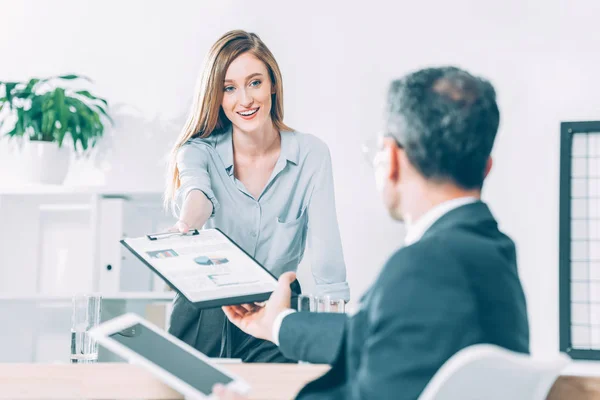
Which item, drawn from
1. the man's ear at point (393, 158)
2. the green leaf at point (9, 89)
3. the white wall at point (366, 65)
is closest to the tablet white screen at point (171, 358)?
the man's ear at point (393, 158)

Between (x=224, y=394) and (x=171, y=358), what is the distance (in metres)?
0.11

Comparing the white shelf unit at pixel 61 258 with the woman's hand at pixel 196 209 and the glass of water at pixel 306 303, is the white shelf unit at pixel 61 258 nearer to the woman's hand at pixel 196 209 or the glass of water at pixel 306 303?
the woman's hand at pixel 196 209

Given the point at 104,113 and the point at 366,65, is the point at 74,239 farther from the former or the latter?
the point at 366,65

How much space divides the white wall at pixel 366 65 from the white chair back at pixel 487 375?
2.46 metres

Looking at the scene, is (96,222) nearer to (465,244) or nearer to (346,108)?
(346,108)

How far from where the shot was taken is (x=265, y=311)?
1.29 m

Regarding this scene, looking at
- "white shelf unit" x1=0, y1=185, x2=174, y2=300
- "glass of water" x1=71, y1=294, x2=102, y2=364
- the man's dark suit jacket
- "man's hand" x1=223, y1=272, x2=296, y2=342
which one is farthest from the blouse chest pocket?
the man's dark suit jacket

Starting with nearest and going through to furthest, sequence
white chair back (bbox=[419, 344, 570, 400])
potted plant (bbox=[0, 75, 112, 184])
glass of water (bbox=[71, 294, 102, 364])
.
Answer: white chair back (bbox=[419, 344, 570, 400]) < glass of water (bbox=[71, 294, 102, 364]) < potted plant (bbox=[0, 75, 112, 184])

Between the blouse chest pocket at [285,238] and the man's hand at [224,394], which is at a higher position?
the blouse chest pocket at [285,238]

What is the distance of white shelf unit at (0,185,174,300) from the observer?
3162 mm

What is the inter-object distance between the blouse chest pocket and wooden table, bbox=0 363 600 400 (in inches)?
41.4

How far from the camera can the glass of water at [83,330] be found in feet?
5.09

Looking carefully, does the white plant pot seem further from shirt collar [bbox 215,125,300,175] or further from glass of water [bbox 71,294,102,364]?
glass of water [bbox 71,294,102,364]

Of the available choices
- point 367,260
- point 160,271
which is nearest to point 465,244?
point 160,271
